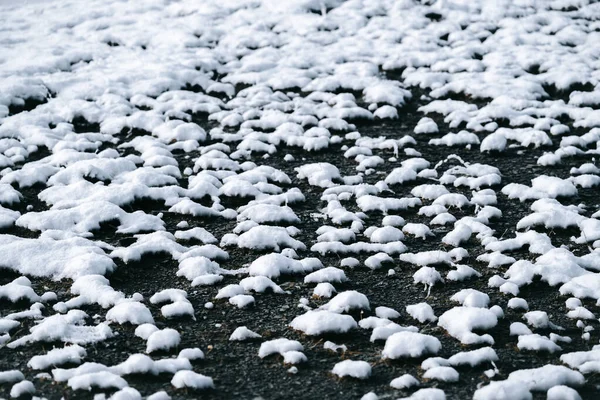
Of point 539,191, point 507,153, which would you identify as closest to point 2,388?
point 539,191

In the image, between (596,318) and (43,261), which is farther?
(43,261)

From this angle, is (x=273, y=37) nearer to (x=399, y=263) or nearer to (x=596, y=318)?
(x=399, y=263)

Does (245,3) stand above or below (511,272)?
above

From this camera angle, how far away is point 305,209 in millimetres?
5422

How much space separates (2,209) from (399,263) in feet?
10.6

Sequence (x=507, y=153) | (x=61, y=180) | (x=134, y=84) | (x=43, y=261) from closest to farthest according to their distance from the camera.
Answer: (x=43, y=261)
(x=61, y=180)
(x=507, y=153)
(x=134, y=84)

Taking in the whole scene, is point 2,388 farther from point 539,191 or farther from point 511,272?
point 539,191

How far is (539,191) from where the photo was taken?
5504 millimetres

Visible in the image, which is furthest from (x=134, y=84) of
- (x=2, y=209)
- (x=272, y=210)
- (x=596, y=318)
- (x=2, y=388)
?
(x=596, y=318)

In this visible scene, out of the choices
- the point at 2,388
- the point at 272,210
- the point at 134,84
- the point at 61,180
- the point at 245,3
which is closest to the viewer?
the point at 2,388

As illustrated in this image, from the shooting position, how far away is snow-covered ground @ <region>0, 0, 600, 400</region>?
3537 mm

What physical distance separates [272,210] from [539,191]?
2.29 meters

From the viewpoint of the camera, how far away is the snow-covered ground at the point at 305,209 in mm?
3537

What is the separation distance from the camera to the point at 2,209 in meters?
5.27
